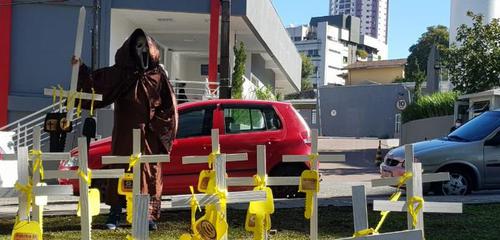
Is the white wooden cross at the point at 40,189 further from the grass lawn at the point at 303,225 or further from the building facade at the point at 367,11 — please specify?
the building facade at the point at 367,11

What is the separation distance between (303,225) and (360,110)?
154ft

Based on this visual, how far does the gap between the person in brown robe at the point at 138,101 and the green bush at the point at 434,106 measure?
59.1 ft

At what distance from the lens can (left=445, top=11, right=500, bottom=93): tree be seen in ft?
67.3

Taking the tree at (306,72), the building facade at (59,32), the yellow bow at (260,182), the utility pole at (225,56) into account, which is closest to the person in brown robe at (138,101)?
the yellow bow at (260,182)

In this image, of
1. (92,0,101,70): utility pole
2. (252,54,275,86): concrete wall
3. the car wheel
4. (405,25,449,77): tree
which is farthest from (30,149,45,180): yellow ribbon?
(405,25,449,77): tree

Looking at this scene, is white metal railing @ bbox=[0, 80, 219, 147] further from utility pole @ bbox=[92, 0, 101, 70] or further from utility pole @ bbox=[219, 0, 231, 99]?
utility pole @ bbox=[219, 0, 231, 99]

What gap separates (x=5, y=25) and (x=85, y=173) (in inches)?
578

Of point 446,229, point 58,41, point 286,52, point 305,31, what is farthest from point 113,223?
point 305,31

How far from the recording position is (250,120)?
9023 millimetres

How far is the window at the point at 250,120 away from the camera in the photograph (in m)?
8.98

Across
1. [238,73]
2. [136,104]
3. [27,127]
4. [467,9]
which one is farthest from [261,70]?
[136,104]

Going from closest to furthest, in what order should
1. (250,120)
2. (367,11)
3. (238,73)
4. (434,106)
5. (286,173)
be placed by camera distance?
(286,173) < (250,120) < (238,73) < (434,106) < (367,11)

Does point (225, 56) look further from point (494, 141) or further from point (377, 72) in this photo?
point (377, 72)

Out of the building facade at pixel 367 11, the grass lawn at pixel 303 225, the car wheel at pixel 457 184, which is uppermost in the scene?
the building facade at pixel 367 11
